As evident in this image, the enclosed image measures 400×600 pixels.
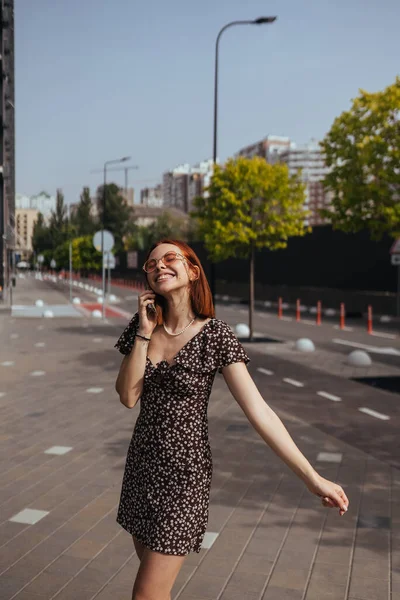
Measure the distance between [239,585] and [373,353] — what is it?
12.7 metres

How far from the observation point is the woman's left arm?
259 cm

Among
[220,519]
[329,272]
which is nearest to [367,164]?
[220,519]

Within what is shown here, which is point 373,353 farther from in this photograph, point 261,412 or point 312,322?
point 261,412

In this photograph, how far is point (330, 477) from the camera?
6305 mm

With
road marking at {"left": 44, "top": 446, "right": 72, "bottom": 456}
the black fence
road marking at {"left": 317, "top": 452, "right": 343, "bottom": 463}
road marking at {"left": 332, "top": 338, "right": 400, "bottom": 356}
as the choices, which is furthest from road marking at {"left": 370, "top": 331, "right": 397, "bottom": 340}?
road marking at {"left": 44, "top": 446, "right": 72, "bottom": 456}

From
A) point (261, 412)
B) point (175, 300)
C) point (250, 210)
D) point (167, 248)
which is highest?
point (250, 210)

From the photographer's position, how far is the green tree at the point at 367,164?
15.7 metres

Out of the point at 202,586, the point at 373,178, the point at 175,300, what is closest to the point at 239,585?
the point at 202,586

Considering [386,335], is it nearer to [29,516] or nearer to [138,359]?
[29,516]

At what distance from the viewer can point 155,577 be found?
259cm

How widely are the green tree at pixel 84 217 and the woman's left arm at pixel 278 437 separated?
133927 millimetres

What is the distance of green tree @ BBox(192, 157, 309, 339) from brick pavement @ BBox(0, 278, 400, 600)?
947cm

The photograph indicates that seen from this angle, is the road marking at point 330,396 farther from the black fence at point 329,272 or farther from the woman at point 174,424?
the black fence at point 329,272

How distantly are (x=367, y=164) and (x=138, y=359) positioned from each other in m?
14.9
